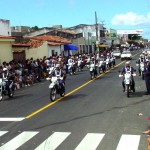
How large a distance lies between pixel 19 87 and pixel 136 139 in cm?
1674

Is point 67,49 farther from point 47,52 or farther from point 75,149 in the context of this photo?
point 75,149

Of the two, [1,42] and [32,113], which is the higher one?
[1,42]

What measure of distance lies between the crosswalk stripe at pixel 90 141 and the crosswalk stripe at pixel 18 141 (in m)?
1.48

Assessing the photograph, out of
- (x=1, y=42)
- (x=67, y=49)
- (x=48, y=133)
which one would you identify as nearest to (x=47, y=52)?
(x=67, y=49)

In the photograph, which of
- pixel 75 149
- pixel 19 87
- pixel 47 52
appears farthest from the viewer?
pixel 47 52

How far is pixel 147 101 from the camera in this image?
52.2 feet

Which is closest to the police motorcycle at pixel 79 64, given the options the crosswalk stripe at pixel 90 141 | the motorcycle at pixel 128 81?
the motorcycle at pixel 128 81

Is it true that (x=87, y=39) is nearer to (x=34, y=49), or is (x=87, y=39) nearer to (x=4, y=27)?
(x=34, y=49)

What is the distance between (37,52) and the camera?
4731 centimetres

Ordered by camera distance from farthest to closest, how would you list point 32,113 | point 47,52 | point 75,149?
point 47,52
point 32,113
point 75,149

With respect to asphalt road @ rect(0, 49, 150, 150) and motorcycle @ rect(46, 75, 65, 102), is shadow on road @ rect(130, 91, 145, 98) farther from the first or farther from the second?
motorcycle @ rect(46, 75, 65, 102)

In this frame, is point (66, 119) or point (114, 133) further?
point (66, 119)

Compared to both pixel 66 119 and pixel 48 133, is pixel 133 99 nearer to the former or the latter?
pixel 66 119

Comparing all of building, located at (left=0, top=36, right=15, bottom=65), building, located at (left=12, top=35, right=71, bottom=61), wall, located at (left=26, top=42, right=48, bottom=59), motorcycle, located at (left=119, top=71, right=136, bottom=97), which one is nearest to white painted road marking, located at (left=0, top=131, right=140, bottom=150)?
motorcycle, located at (left=119, top=71, right=136, bottom=97)
